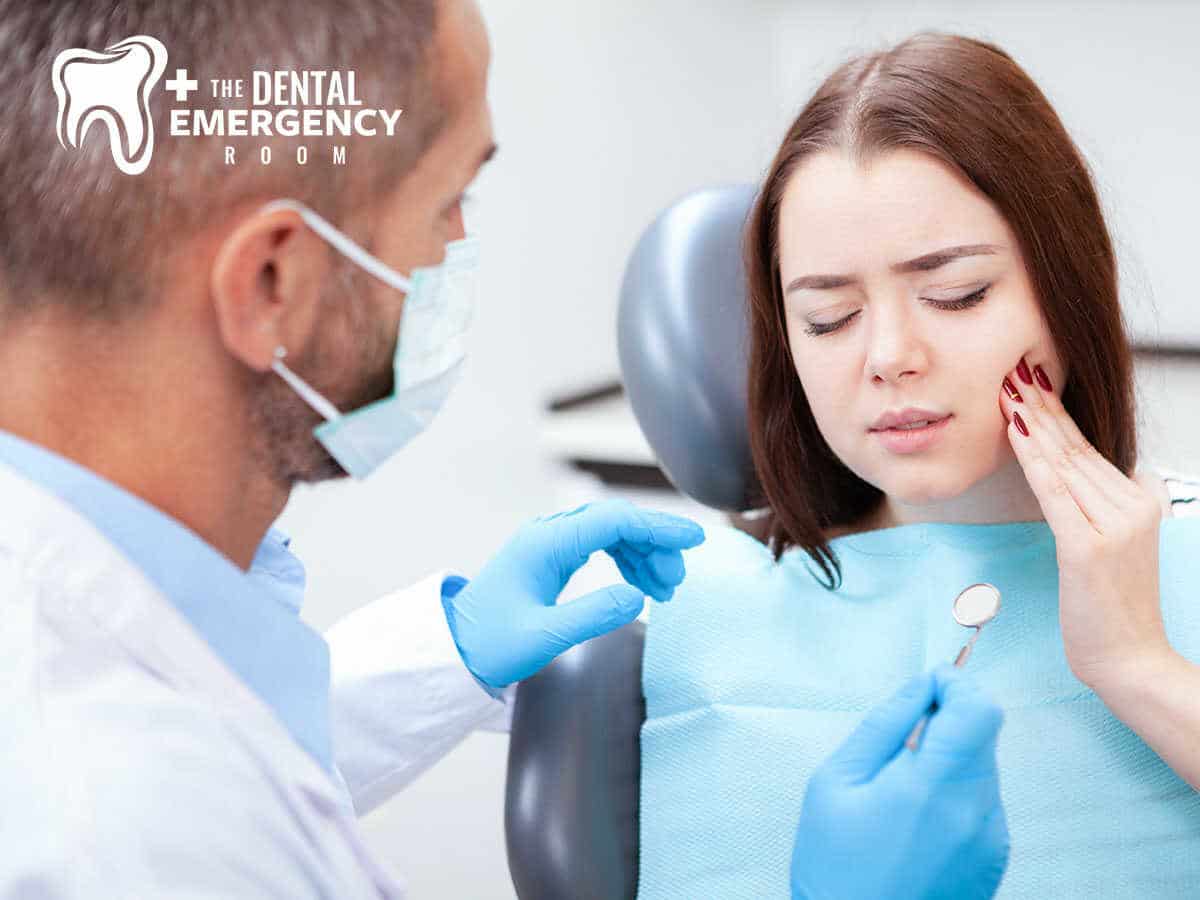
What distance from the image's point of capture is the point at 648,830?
1071 mm

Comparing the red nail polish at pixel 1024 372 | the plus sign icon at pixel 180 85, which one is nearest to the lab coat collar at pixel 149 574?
the plus sign icon at pixel 180 85

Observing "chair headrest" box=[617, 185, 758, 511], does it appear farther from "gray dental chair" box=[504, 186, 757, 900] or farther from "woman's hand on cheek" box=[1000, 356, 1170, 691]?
"woman's hand on cheek" box=[1000, 356, 1170, 691]

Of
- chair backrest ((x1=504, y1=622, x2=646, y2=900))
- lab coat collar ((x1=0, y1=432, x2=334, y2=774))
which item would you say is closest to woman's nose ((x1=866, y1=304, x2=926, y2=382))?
chair backrest ((x1=504, y1=622, x2=646, y2=900))

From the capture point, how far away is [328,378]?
2.63 feet

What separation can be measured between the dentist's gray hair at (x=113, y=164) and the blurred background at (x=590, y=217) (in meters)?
1.48

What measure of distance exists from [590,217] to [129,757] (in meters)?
2.06

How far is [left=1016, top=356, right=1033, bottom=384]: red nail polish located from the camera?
0.99 metres

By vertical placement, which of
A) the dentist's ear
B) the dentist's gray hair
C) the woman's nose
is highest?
the dentist's gray hair

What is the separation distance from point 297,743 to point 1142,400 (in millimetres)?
899

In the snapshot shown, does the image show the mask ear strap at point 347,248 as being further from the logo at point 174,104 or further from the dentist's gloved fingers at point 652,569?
the dentist's gloved fingers at point 652,569

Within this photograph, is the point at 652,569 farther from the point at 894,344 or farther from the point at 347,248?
the point at 347,248

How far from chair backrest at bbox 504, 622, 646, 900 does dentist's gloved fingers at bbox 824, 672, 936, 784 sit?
29cm

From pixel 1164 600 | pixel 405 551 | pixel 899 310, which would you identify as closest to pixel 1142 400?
pixel 1164 600

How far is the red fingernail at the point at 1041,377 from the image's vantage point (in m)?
0.99
